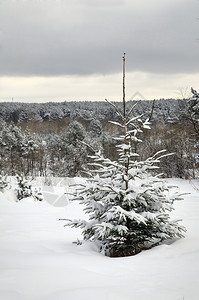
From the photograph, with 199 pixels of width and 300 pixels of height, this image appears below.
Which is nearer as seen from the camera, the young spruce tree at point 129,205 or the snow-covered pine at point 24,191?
the young spruce tree at point 129,205

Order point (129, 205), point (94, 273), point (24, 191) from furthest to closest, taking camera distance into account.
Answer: point (24, 191), point (129, 205), point (94, 273)

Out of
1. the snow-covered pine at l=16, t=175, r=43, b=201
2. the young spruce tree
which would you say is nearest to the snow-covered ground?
the young spruce tree

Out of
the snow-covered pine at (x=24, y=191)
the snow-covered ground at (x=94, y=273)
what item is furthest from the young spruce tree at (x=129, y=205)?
the snow-covered pine at (x=24, y=191)

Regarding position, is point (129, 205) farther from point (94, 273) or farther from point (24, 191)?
point (24, 191)

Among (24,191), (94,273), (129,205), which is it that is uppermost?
(129,205)

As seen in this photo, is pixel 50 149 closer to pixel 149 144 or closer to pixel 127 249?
pixel 149 144

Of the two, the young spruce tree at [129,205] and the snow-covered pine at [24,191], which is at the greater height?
the young spruce tree at [129,205]

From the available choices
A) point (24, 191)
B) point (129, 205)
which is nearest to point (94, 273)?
point (129, 205)

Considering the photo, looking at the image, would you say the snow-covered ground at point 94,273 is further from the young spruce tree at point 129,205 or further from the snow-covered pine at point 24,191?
the snow-covered pine at point 24,191

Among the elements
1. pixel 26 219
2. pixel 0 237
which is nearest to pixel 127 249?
pixel 0 237

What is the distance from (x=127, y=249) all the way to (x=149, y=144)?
1059 inches

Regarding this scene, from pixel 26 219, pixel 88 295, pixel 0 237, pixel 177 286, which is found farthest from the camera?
pixel 26 219

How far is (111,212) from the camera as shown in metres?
4.14

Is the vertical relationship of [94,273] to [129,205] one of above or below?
below
